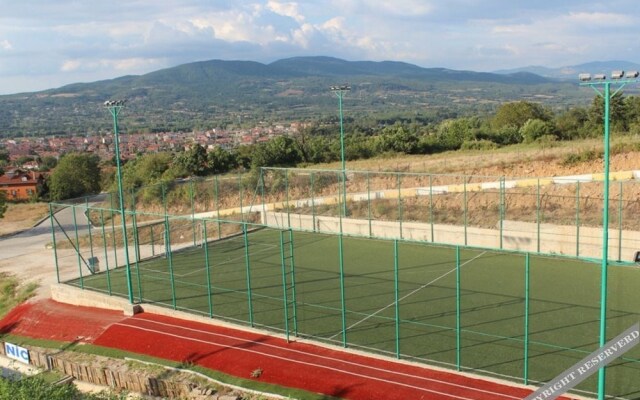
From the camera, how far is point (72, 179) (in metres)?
58.2

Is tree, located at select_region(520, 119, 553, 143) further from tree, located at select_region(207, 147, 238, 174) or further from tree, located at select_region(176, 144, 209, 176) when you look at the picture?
tree, located at select_region(176, 144, 209, 176)

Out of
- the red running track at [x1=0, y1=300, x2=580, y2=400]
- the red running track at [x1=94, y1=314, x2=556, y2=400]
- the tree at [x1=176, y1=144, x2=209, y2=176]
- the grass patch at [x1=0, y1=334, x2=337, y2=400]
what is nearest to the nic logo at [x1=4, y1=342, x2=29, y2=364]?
the grass patch at [x1=0, y1=334, x2=337, y2=400]

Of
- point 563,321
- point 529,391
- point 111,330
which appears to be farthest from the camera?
point 111,330

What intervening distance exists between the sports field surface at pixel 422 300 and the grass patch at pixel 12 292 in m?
2.10

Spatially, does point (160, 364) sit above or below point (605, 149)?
below

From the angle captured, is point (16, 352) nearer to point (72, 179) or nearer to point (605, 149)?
point (605, 149)

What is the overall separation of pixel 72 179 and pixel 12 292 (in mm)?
35855

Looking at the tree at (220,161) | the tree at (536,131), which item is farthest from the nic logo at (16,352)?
the tree at (536,131)

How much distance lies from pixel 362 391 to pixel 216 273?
11418 mm

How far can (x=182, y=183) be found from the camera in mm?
39656

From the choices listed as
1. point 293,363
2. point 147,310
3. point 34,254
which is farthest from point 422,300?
point 34,254

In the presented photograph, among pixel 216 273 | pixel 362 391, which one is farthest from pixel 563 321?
pixel 216 273

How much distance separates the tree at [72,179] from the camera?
57.2 metres

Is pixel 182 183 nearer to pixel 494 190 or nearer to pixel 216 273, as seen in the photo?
pixel 216 273
